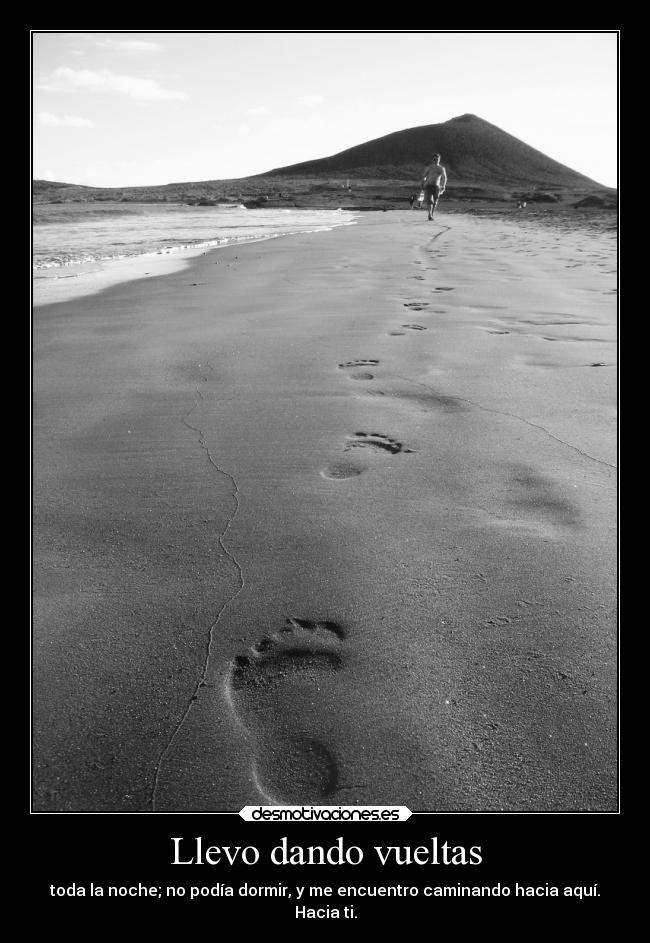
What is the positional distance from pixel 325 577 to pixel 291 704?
39cm

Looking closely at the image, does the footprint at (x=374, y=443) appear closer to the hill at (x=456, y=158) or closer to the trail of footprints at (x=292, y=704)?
the trail of footprints at (x=292, y=704)

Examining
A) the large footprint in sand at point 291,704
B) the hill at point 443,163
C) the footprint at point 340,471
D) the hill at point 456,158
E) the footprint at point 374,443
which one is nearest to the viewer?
the large footprint in sand at point 291,704

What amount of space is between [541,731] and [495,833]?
188 millimetres

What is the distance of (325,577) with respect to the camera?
5.11 feet

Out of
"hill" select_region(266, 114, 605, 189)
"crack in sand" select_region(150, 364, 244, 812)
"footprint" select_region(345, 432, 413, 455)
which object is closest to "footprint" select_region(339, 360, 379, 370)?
"footprint" select_region(345, 432, 413, 455)

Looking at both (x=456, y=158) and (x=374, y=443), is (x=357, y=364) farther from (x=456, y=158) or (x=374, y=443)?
(x=456, y=158)

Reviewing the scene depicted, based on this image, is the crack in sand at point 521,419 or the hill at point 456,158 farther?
the hill at point 456,158

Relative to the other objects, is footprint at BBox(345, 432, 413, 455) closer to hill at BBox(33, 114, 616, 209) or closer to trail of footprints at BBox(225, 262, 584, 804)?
trail of footprints at BBox(225, 262, 584, 804)

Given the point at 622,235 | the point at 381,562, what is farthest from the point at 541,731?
the point at 622,235

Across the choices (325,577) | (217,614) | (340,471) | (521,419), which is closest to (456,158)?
(521,419)

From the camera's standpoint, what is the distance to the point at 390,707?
3.92ft

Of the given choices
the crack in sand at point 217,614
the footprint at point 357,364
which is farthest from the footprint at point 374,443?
the footprint at point 357,364

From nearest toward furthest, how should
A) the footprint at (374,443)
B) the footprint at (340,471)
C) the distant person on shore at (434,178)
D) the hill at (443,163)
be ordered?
the footprint at (340,471) < the footprint at (374,443) < the distant person on shore at (434,178) < the hill at (443,163)

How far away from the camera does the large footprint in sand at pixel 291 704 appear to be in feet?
3.51
